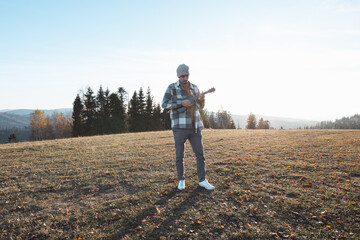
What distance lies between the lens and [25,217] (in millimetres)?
4375

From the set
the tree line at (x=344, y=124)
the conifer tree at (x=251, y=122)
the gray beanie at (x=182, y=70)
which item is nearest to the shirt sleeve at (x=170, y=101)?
A: the gray beanie at (x=182, y=70)

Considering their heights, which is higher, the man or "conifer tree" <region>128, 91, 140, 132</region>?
"conifer tree" <region>128, 91, 140, 132</region>

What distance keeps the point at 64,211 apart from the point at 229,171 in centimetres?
540

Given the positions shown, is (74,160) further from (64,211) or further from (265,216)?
(265,216)

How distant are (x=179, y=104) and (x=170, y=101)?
11.5 inches

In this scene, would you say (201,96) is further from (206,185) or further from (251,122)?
(251,122)

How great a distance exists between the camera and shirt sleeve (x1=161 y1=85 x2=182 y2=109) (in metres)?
5.11

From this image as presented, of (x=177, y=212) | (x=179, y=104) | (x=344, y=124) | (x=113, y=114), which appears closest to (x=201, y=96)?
(x=179, y=104)

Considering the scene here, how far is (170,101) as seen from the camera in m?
5.21

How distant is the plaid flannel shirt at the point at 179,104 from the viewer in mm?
5090

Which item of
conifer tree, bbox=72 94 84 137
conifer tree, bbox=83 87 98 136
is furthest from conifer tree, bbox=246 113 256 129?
conifer tree, bbox=72 94 84 137

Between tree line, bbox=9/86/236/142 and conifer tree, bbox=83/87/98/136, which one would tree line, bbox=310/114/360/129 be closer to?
tree line, bbox=9/86/236/142

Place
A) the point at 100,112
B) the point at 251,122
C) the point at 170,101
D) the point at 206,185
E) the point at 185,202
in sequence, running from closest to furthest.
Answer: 1. the point at 185,202
2. the point at 170,101
3. the point at 206,185
4. the point at 100,112
5. the point at 251,122

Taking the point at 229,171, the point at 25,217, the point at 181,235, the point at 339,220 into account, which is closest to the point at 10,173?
the point at 25,217
